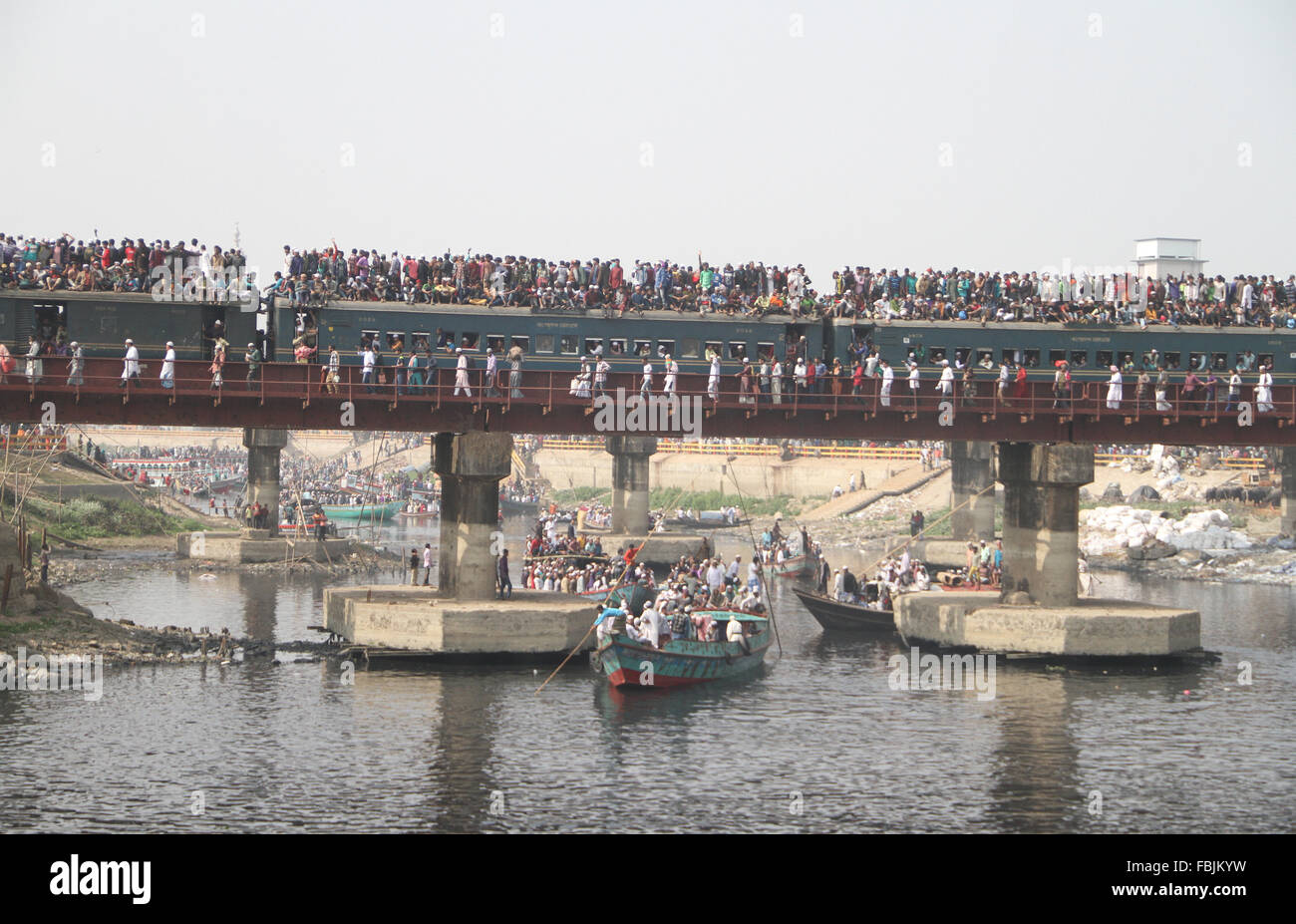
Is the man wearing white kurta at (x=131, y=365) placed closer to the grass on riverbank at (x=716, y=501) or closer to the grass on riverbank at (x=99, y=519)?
the grass on riverbank at (x=99, y=519)

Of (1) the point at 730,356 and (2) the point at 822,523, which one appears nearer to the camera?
(1) the point at 730,356

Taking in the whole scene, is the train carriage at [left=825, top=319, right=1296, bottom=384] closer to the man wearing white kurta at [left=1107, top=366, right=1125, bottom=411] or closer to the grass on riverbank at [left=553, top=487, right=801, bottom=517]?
the man wearing white kurta at [left=1107, top=366, right=1125, bottom=411]

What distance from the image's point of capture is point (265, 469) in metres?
82.9

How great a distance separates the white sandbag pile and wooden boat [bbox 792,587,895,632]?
32.9 m

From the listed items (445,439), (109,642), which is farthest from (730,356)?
(109,642)

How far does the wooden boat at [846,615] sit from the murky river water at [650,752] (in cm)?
603

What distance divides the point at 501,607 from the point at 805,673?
9.52 meters

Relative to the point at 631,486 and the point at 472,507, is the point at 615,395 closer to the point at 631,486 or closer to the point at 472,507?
the point at 472,507

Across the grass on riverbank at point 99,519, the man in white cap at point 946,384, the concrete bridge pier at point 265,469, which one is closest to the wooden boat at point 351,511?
the grass on riverbank at point 99,519

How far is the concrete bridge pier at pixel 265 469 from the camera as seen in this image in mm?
82188

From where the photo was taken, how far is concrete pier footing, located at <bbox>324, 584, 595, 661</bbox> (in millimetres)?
47812
